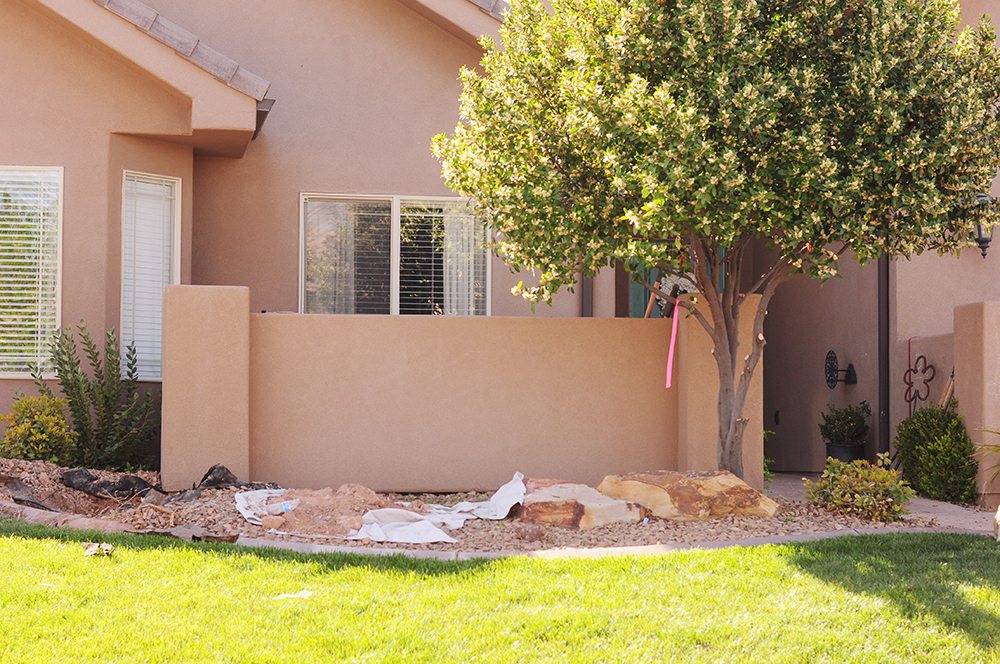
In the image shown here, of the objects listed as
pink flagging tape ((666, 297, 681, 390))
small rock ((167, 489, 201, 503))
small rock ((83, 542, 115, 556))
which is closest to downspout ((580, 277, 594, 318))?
pink flagging tape ((666, 297, 681, 390))

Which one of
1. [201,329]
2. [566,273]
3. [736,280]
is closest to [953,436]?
[736,280]

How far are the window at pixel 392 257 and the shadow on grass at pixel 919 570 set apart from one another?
5903 millimetres

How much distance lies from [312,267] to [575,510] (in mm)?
5185

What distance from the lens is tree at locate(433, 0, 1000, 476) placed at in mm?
7994

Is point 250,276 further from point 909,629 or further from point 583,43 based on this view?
point 909,629

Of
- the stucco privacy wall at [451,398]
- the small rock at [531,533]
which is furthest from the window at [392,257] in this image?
the small rock at [531,533]

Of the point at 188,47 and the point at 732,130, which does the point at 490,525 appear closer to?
the point at 732,130

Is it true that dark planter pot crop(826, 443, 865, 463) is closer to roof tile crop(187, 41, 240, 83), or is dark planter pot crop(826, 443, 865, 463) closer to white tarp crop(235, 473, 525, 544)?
white tarp crop(235, 473, 525, 544)

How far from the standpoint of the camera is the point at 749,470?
10250 mm

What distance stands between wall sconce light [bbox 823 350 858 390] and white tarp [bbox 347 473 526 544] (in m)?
6.00

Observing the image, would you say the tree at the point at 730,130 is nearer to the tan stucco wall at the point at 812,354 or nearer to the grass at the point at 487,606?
the grass at the point at 487,606

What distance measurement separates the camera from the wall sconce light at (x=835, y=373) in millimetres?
13514

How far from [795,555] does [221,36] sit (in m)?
8.82

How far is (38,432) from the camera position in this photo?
1025 cm
